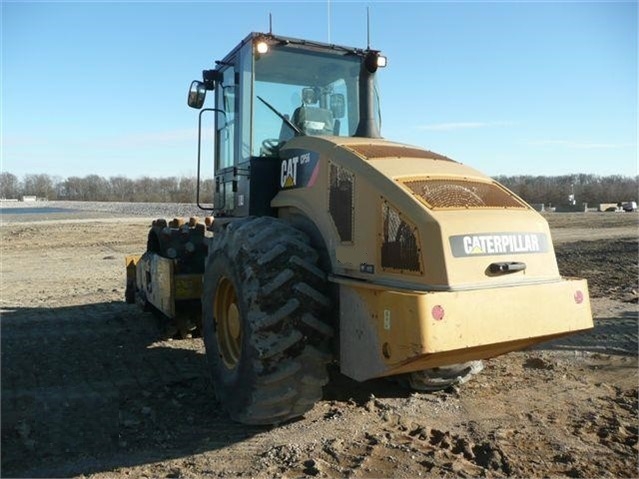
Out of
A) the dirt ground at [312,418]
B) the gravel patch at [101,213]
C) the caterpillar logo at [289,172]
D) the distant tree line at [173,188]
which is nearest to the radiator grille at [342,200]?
the caterpillar logo at [289,172]

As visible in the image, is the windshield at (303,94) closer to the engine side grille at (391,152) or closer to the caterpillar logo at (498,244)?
the engine side grille at (391,152)

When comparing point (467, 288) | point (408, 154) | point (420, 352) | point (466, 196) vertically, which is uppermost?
point (408, 154)

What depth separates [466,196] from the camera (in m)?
3.72

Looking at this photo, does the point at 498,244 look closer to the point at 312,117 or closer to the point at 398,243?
the point at 398,243

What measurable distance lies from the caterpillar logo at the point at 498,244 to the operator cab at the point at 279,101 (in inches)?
73.3

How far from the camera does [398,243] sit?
3482 mm

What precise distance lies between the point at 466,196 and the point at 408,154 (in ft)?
2.23

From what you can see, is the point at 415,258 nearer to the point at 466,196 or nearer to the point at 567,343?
the point at 466,196

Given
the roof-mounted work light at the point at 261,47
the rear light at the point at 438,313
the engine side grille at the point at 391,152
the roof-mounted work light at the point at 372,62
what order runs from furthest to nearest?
the roof-mounted work light at the point at 372,62 < the roof-mounted work light at the point at 261,47 < the engine side grille at the point at 391,152 < the rear light at the point at 438,313

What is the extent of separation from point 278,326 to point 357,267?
25.4 inches

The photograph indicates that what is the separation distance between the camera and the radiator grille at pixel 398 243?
338cm

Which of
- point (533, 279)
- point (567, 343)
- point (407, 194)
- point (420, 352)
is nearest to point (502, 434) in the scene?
point (533, 279)

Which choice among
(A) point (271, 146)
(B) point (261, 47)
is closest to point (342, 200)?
(A) point (271, 146)

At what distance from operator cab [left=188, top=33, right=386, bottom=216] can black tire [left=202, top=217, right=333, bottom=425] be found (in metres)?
1.15
